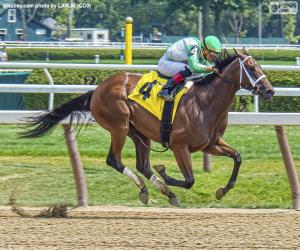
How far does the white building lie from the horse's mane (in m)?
42.8

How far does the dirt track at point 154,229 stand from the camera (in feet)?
17.2

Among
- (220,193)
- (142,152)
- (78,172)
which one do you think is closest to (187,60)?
(142,152)

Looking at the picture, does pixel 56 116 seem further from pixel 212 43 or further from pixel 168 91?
pixel 212 43

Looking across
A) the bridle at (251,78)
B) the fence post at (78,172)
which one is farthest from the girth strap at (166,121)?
the fence post at (78,172)

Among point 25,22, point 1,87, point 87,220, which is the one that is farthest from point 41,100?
point 25,22

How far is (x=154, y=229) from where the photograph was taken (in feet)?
19.2

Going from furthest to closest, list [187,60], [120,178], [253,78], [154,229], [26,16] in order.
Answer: [26,16]
[120,178]
[187,60]
[253,78]
[154,229]

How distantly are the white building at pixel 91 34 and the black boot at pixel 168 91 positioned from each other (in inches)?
1687

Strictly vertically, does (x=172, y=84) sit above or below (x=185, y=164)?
above

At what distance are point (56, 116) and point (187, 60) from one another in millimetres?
1218

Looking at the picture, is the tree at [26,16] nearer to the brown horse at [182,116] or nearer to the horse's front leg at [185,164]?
the brown horse at [182,116]

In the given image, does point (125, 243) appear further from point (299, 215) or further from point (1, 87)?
point (1, 87)

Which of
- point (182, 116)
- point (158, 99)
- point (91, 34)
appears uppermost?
point (158, 99)

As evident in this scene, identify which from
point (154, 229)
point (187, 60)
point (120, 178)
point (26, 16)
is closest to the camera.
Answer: point (154, 229)
